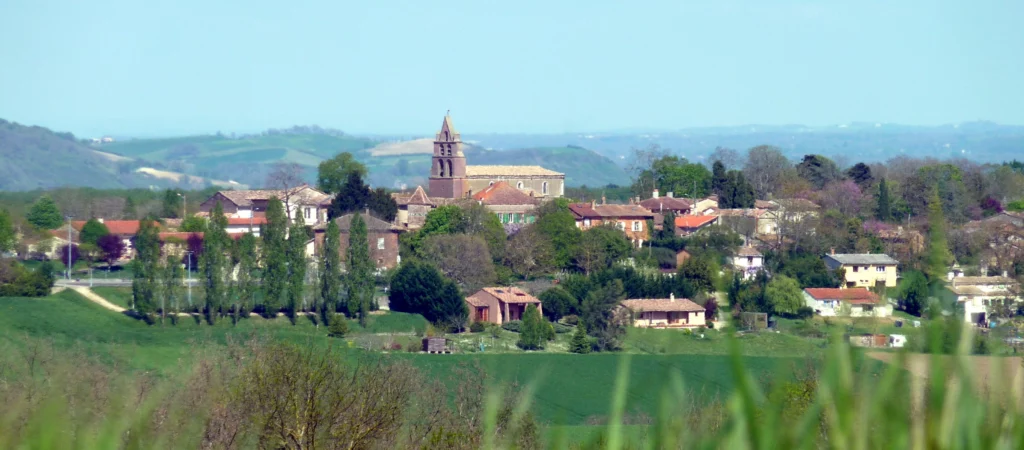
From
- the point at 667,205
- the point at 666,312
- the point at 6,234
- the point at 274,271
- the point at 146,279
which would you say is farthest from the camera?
the point at 667,205

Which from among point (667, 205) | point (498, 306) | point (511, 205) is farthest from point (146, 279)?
point (667, 205)

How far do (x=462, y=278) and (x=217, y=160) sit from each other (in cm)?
13475

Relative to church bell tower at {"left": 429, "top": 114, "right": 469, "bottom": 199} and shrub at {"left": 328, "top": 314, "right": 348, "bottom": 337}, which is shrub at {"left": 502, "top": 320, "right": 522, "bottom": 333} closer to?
shrub at {"left": 328, "top": 314, "right": 348, "bottom": 337}

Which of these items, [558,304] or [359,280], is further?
[558,304]

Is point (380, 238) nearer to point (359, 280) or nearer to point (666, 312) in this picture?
point (359, 280)

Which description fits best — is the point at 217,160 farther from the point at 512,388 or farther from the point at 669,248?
the point at 512,388

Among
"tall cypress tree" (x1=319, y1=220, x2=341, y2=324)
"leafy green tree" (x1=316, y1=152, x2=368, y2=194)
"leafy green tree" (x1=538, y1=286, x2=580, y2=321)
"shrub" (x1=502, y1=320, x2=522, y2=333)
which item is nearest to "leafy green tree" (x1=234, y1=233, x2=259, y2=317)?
"tall cypress tree" (x1=319, y1=220, x2=341, y2=324)

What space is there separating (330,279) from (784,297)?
10.0 meters

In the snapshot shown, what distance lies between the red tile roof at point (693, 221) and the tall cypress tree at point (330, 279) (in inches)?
533

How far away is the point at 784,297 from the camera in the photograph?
27.6 metres

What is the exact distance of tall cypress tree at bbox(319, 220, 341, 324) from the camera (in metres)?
25.1

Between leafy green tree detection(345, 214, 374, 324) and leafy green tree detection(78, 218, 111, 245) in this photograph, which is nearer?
leafy green tree detection(345, 214, 374, 324)

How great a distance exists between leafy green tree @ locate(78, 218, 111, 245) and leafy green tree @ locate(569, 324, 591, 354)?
14.7 metres

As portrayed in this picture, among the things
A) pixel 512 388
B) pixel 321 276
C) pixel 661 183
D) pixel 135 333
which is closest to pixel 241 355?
pixel 512 388
